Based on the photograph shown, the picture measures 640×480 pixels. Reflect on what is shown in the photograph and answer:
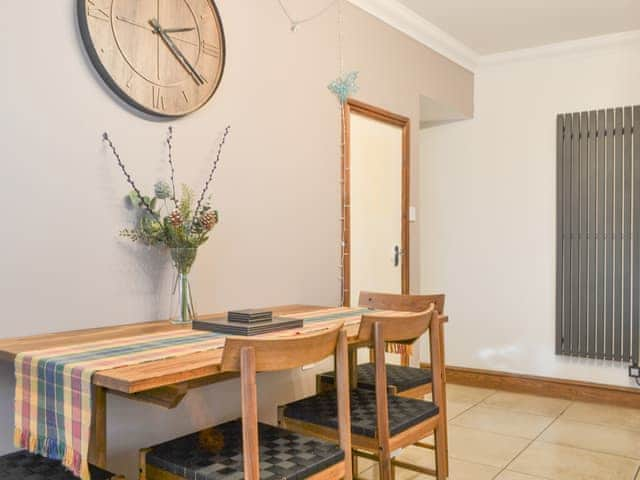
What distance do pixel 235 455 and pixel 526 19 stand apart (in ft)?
11.5

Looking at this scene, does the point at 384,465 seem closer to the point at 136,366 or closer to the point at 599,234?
the point at 136,366

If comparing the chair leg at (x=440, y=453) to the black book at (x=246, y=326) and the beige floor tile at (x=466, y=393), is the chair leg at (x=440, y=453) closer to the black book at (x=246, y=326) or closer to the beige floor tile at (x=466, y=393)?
the black book at (x=246, y=326)

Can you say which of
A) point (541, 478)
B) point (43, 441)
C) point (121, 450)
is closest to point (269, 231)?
point (121, 450)

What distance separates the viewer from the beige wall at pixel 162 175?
1.87 metres

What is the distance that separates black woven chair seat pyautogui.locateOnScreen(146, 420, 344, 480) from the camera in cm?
154

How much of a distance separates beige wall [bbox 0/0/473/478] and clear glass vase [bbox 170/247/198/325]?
12 cm

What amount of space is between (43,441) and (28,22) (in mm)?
1311

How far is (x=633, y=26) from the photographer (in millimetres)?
→ 3975

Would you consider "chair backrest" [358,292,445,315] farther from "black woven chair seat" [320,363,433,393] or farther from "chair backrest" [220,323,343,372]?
"chair backrest" [220,323,343,372]

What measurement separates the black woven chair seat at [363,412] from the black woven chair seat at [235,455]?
0.89 ft

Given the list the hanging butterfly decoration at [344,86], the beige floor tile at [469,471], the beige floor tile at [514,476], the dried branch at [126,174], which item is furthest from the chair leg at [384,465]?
the hanging butterfly decoration at [344,86]

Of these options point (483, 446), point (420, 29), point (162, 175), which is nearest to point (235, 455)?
point (162, 175)

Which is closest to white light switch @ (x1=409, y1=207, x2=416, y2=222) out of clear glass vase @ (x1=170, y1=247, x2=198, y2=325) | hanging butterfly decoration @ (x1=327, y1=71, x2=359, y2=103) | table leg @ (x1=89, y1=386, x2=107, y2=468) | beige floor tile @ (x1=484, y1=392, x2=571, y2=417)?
hanging butterfly decoration @ (x1=327, y1=71, x2=359, y2=103)

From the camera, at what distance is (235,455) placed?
5.36 feet
